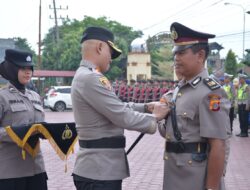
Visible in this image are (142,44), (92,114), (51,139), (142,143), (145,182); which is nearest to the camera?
(92,114)

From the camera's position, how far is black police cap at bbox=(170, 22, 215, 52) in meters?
3.10

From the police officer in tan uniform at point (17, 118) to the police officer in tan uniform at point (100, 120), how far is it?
0.80 metres

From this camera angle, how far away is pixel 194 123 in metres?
3.04

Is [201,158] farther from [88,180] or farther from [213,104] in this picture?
[88,180]

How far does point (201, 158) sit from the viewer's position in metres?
3.02

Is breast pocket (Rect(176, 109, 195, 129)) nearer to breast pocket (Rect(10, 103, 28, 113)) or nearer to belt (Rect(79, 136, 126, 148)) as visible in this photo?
belt (Rect(79, 136, 126, 148))

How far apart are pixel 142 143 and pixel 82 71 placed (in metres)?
8.53

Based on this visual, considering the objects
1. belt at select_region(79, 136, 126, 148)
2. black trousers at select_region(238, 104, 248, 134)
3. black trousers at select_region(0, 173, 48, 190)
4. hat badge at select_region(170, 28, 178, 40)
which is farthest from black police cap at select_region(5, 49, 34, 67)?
black trousers at select_region(238, 104, 248, 134)

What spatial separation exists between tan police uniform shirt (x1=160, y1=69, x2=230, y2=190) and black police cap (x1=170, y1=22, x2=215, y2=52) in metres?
0.22

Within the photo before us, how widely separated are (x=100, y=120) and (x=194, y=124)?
0.63m

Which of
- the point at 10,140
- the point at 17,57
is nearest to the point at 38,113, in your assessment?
the point at 10,140

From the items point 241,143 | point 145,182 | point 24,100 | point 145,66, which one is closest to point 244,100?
point 241,143

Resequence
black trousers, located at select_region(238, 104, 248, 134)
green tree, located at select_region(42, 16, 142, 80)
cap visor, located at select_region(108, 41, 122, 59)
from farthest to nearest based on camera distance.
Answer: green tree, located at select_region(42, 16, 142, 80) < black trousers, located at select_region(238, 104, 248, 134) < cap visor, located at select_region(108, 41, 122, 59)

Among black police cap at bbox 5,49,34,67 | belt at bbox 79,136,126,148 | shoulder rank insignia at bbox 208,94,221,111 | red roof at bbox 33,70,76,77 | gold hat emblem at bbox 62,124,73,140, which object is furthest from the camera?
red roof at bbox 33,70,76,77
